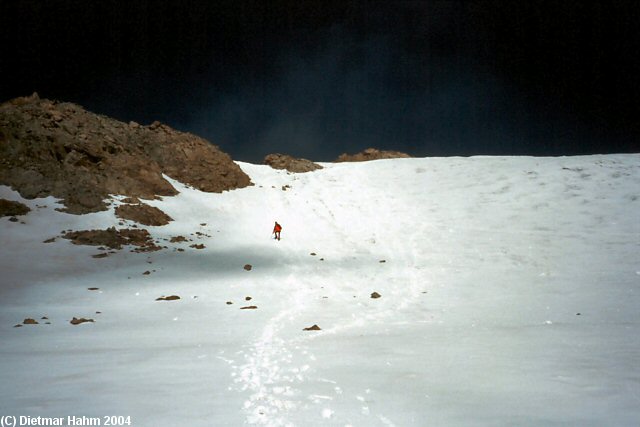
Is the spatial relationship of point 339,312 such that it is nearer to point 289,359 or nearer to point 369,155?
point 289,359

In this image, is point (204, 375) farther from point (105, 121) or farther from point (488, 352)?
point (105, 121)

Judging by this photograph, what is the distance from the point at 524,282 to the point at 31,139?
2424 centimetres

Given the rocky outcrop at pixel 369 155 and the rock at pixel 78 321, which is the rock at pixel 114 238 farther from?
the rocky outcrop at pixel 369 155

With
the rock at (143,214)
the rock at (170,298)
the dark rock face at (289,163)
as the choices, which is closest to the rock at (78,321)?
the rock at (170,298)

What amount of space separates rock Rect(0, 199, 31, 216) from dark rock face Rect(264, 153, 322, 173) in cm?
1897

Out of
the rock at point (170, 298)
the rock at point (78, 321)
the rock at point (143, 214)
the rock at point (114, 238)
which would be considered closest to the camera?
the rock at point (78, 321)

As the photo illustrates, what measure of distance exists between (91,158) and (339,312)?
19.2m

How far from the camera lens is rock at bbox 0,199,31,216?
59.3 feet

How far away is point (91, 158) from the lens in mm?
22766

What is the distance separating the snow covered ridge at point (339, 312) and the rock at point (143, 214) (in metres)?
0.49

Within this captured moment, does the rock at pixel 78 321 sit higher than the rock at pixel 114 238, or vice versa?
the rock at pixel 114 238

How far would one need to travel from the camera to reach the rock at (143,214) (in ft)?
64.5

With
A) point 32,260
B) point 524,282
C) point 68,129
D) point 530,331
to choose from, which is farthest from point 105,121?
point 530,331

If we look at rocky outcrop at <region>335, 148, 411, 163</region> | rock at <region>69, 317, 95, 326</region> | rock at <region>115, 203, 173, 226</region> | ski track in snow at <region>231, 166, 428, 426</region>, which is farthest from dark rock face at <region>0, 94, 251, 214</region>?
rocky outcrop at <region>335, 148, 411, 163</region>
